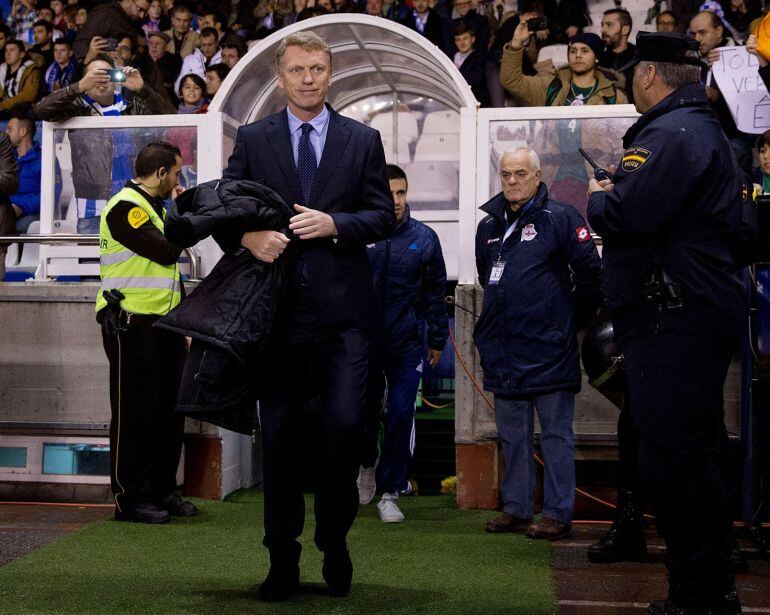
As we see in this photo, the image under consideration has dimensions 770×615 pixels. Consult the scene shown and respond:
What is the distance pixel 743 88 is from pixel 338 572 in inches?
200

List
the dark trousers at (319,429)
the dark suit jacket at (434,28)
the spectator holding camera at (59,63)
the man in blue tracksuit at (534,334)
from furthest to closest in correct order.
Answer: the spectator holding camera at (59,63)
the dark suit jacket at (434,28)
the man in blue tracksuit at (534,334)
the dark trousers at (319,429)

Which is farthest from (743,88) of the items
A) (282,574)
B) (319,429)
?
(282,574)

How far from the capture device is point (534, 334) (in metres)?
5.80

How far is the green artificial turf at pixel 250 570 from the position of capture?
4102 mm

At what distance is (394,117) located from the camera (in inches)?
403

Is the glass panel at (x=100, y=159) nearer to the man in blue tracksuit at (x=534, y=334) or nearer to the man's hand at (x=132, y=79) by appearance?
the man's hand at (x=132, y=79)

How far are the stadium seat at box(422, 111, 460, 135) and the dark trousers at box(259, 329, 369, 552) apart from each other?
6.52 metres

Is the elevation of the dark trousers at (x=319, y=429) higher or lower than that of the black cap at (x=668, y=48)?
lower

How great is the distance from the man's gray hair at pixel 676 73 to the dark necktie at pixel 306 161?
1.34m

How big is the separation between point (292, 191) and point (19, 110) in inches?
331

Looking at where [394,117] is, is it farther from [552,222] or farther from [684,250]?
[684,250]

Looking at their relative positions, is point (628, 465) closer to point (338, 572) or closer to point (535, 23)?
point (338, 572)

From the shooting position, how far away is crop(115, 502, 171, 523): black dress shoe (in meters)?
6.09

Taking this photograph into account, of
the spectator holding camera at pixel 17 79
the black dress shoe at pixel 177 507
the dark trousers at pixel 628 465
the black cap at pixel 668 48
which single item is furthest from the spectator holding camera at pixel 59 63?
the black cap at pixel 668 48
